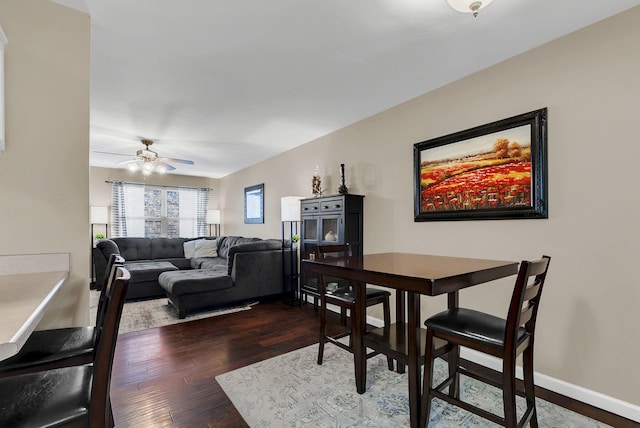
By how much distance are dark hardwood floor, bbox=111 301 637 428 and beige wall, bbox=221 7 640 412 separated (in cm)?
38

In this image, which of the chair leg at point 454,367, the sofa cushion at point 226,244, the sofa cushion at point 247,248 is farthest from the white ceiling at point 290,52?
the sofa cushion at point 226,244

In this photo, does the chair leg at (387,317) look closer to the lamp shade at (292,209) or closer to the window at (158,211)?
the lamp shade at (292,209)

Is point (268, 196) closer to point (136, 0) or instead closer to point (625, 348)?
point (136, 0)

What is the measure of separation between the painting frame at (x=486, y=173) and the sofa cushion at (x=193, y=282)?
2.61 metres

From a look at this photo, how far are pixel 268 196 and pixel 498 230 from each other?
403cm

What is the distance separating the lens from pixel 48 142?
1765mm

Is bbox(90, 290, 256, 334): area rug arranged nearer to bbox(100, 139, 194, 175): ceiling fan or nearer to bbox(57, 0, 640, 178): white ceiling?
bbox(100, 139, 194, 175): ceiling fan

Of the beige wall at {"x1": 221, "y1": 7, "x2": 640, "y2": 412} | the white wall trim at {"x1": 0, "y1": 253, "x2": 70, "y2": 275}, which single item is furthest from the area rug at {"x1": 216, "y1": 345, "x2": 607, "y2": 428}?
the white wall trim at {"x1": 0, "y1": 253, "x2": 70, "y2": 275}

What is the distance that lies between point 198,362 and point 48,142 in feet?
6.28

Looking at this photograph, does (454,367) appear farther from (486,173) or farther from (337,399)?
(486,173)

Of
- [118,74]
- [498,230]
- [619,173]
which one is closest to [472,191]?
[498,230]

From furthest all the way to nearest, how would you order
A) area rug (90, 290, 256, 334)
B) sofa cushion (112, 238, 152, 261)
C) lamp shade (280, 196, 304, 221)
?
sofa cushion (112, 238, 152, 261), lamp shade (280, 196, 304, 221), area rug (90, 290, 256, 334)

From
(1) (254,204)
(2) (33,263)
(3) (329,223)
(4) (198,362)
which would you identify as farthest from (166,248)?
(2) (33,263)

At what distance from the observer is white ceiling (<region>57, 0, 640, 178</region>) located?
1826 mm
